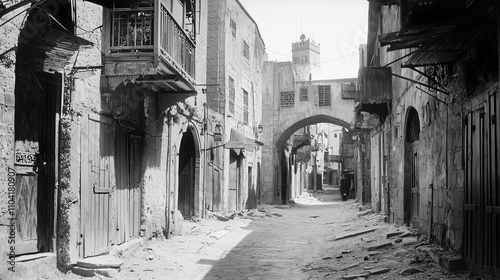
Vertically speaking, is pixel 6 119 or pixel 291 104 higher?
pixel 291 104

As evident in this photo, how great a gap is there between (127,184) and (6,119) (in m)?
4.14

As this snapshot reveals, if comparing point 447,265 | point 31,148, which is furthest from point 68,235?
point 447,265

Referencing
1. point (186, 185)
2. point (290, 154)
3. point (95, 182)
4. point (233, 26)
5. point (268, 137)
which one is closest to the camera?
point (95, 182)

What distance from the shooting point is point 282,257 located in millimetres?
10578

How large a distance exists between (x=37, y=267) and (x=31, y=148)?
161 centimetres

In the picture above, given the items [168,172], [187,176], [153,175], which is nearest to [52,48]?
[153,175]

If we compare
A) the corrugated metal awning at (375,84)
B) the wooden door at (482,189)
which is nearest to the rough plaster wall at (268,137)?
the corrugated metal awning at (375,84)

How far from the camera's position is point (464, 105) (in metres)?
7.27

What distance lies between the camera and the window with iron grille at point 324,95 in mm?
30839

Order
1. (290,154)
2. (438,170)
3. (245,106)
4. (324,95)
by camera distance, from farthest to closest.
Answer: (290,154) → (324,95) → (245,106) → (438,170)

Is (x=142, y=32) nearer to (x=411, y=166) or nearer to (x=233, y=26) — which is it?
(x=411, y=166)

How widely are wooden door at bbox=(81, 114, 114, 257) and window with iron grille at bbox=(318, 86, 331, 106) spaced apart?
2339 centimetres

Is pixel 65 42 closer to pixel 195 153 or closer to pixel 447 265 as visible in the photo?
pixel 447 265

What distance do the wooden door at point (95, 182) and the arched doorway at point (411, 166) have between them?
269 inches
